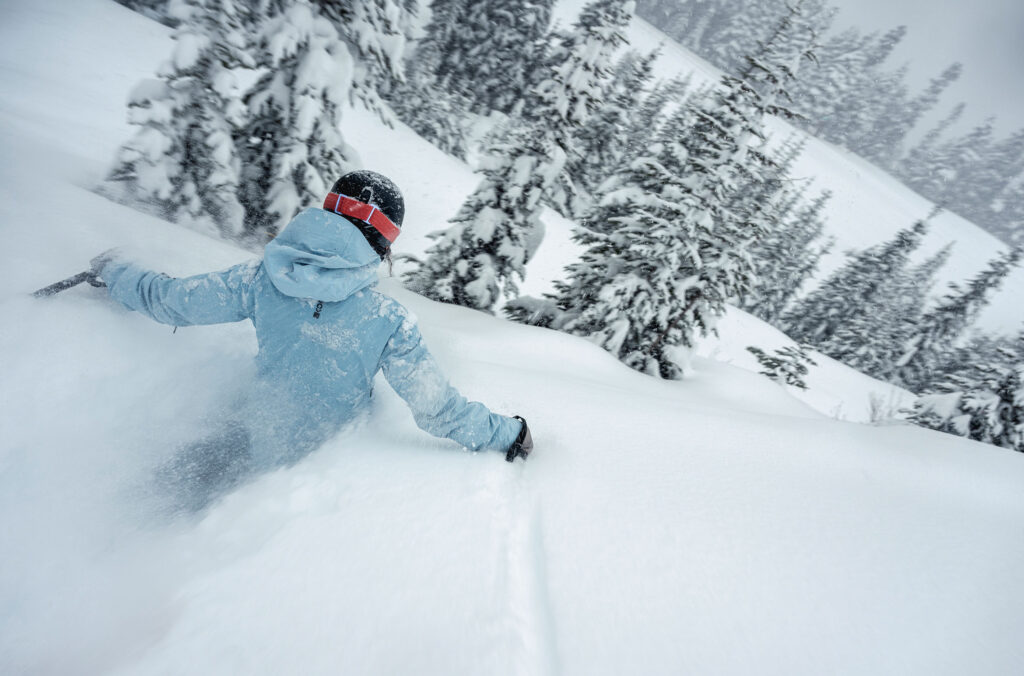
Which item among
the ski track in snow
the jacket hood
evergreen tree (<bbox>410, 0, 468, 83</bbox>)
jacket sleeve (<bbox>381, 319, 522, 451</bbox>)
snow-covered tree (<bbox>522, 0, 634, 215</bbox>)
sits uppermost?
evergreen tree (<bbox>410, 0, 468, 83</bbox>)

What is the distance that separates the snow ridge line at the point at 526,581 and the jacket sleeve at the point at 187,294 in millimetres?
1794

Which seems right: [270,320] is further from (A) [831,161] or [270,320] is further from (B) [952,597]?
(A) [831,161]

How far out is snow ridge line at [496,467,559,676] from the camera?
151 centimetres

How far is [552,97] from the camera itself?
31.7ft

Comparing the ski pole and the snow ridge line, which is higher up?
the snow ridge line

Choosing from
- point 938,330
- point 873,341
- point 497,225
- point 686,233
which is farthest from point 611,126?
point 938,330

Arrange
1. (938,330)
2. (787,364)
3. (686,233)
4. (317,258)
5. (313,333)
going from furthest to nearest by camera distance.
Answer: (938,330), (787,364), (686,233), (313,333), (317,258)

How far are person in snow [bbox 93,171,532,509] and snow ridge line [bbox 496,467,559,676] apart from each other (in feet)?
1.42

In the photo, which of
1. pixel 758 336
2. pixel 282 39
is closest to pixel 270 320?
pixel 282 39

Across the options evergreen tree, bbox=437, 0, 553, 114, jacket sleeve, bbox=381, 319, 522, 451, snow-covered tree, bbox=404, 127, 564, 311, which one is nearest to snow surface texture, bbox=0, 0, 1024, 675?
jacket sleeve, bbox=381, 319, 522, 451

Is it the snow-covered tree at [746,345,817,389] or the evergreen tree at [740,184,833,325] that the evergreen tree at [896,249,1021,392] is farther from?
the snow-covered tree at [746,345,817,389]

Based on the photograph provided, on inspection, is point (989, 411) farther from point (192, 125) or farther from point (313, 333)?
point (192, 125)

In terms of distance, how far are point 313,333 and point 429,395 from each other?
2.29ft

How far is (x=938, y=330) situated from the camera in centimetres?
2662
